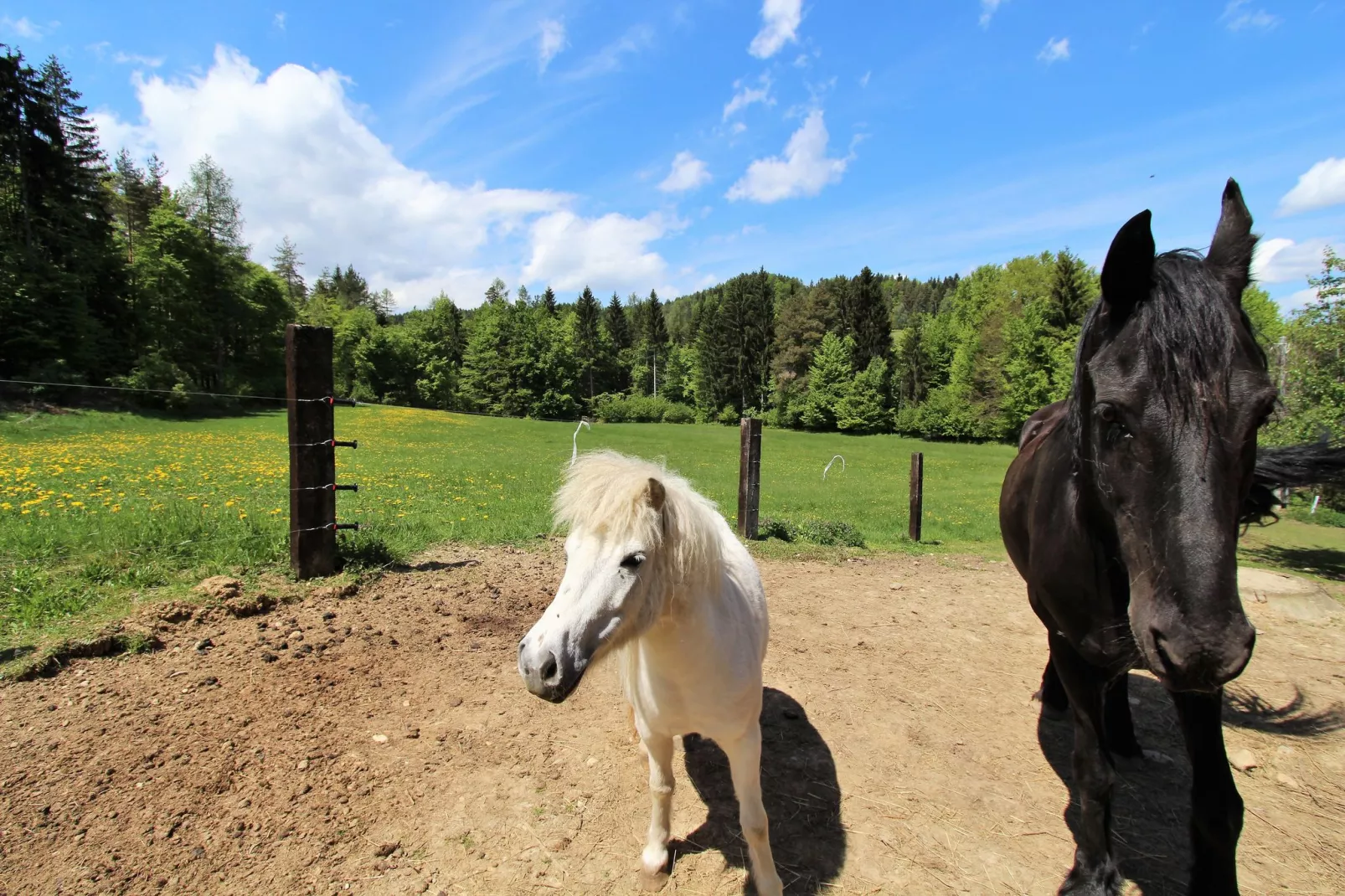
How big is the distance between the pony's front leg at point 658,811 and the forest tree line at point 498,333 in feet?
34.6

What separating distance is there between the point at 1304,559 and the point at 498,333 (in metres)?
54.9

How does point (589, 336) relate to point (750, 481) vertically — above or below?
above

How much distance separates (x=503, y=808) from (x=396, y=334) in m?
61.3

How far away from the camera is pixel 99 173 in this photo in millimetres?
30953

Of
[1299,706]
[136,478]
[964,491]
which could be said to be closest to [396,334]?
[136,478]

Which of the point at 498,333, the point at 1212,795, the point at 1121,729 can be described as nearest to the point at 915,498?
the point at 1121,729

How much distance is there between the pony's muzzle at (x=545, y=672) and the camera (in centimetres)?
175

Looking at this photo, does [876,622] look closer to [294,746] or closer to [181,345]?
[294,746]

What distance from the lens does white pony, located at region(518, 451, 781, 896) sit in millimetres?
1841

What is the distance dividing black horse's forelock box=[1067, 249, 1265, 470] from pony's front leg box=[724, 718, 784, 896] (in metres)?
1.92

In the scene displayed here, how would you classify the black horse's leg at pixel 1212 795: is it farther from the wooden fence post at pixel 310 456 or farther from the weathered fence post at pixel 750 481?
the weathered fence post at pixel 750 481

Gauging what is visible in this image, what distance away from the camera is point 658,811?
2590 millimetres

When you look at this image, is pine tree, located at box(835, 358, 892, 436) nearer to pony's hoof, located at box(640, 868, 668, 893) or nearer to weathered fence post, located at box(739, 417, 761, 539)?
weathered fence post, located at box(739, 417, 761, 539)

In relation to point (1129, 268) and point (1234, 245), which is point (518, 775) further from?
point (1234, 245)
